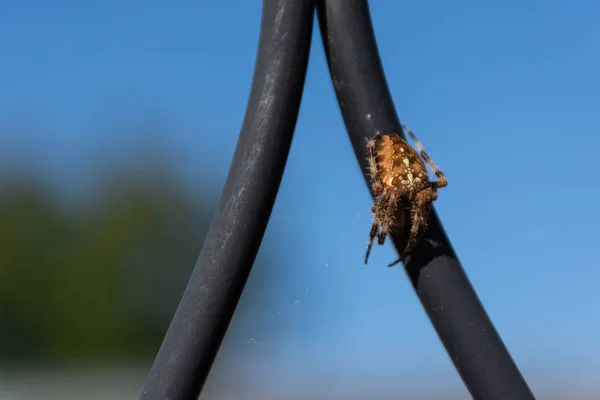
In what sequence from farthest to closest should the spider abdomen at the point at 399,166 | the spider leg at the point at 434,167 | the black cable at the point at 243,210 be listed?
1. the spider leg at the point at 434,167
2. the spider abdomen at the point at 399,166
3. the black cable at the point at 243,210

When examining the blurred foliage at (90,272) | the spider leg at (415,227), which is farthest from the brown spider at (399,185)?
the blurred foliage at (90,272)

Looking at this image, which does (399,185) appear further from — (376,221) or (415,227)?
(415,227)

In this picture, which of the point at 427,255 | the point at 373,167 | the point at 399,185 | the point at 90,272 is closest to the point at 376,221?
the point at 399,185

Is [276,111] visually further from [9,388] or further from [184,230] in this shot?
[184,230]

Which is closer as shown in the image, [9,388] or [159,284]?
[9,388]

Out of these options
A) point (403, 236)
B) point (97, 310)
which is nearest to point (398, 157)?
point (403, 236)

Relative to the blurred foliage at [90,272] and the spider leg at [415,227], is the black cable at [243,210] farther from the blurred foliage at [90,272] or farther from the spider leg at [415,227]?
the blurred foliage at [90,272]

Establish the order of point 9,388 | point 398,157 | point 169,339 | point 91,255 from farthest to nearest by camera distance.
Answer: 1. point 91,255
2. point 9,388
3. point 398,157
4. point 169,339
